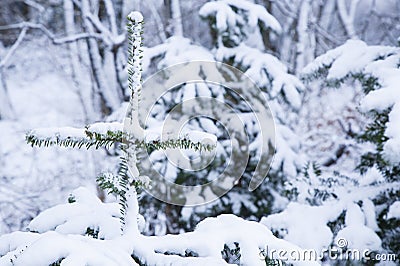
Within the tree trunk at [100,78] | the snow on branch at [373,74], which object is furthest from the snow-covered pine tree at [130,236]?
the tree trunk at [100,78]

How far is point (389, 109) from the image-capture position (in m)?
1.01

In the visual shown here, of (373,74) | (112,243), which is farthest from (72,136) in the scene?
(373,74)

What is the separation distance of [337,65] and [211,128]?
68 centimetres

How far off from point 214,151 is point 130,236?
1007 millimetres

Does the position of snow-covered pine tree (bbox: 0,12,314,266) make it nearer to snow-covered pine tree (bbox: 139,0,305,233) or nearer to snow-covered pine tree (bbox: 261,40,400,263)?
snow-covered pine tree (bbox: 261,40,400,263)

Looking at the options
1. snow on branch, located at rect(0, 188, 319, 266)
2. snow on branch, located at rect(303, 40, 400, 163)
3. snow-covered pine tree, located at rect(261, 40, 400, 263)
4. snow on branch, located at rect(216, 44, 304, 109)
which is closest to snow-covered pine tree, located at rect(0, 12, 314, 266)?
snow on branch, located at rect(0, 188, 319, 266)

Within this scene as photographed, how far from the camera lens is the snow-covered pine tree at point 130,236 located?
1.82 feet

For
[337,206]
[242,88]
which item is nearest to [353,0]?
[242,88]

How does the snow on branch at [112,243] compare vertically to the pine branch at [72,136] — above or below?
below

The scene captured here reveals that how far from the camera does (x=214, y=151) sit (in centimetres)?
162

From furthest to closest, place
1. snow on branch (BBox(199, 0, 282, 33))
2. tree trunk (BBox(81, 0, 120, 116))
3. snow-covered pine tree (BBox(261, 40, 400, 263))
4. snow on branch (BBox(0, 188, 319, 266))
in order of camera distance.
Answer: tree trunk (BBox(81, 0, 120, 116)) → snow on branch (BBox(199, 0, 282, 33)) → snow-covered pine tree (BBox(261, 40, 400, 263)) → snow on branch (BBox(0, 188, 319, 266))

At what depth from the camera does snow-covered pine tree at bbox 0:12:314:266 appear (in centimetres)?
55

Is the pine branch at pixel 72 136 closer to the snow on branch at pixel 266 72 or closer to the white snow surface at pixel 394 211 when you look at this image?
the white snow surface at pixel 394 211

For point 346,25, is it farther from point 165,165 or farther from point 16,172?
point 16,172
